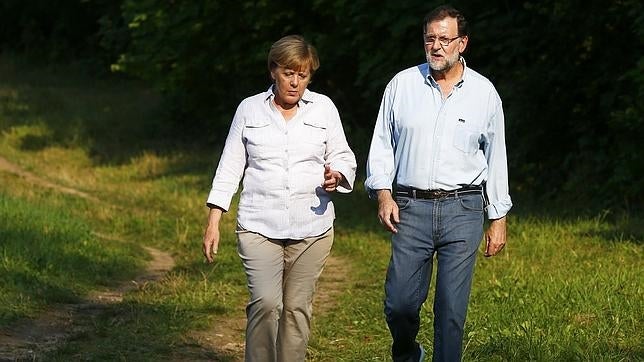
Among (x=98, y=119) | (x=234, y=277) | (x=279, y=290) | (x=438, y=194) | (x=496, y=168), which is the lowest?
(x=234, y=277)

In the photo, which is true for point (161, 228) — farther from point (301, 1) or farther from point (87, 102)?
point (87, 102)

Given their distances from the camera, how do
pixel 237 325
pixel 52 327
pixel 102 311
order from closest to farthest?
pixel 52 327 → pixel 237 325 → pixel 102 311

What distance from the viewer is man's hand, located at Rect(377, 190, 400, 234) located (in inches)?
238

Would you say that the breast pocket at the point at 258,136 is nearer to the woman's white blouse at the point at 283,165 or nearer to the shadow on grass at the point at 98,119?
the woman's white blouse at the point at 283,165

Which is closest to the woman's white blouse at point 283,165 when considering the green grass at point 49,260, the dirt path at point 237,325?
the dirt path at point 237,325

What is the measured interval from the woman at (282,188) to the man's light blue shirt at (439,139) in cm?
31

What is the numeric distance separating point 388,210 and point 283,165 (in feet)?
1.94

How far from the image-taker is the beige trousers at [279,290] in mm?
6297

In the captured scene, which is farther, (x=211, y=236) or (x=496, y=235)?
(x=211, y=236)

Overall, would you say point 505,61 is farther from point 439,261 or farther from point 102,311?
point 439,261

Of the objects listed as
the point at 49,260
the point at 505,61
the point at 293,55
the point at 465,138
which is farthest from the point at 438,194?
the point at 505,61

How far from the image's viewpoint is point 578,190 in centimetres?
1390

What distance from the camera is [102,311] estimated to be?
9719 mm

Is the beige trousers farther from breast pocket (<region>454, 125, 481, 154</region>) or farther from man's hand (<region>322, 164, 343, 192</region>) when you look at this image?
breast pocket (<region>454, 125, 481, 154</region>)
